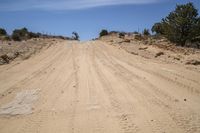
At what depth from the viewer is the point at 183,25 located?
120 ft

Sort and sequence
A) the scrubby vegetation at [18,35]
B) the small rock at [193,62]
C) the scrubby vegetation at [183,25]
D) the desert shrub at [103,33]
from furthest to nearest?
the desert shrub at [103,33]
the scrubby vegetation at [18,35]
the scrubby vegetation at [183,25]
the small rock at [193,62]

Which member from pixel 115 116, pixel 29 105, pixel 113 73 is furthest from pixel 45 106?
pixel 113 73

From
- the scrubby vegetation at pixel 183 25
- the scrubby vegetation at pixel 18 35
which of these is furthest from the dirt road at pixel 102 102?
the scrubby vegetation at pixel 18 35

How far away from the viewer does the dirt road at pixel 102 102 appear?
706 cm

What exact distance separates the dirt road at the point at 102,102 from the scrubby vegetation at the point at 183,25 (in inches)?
930

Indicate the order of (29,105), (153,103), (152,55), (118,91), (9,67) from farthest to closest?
1. (152,55)
2. (9,67)
3. (118,91)
4. (29,105)
5. (153,103)

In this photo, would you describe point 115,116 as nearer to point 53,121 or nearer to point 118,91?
point 53,121

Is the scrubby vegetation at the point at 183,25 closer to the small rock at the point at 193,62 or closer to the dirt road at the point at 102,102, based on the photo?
the small rock at the point at 193,62

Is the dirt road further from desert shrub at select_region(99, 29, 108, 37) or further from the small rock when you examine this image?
desert shrub at select_region(99, 29, 108, 37)

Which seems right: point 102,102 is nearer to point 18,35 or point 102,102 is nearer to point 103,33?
point 18,35

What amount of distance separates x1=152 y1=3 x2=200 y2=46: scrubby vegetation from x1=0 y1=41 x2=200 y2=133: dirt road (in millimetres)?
23624

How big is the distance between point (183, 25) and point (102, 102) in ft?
97.8

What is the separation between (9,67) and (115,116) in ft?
38.3

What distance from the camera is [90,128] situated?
22.8 feet
